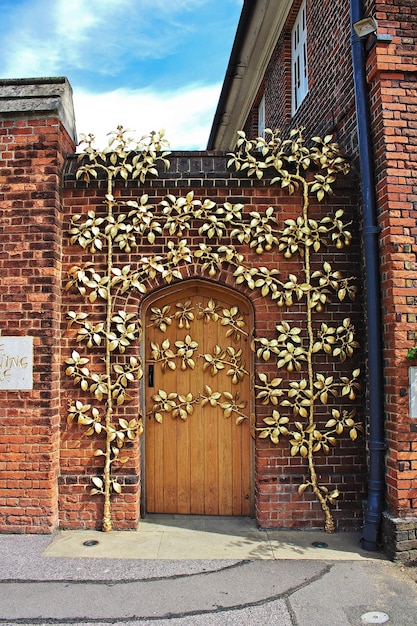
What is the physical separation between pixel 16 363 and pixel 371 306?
11.0ft

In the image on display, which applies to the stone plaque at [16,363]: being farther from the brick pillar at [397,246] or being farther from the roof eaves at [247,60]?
the roof eaves at [247,60]

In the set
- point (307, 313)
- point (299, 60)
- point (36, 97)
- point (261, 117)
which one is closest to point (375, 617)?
point (307, 313)

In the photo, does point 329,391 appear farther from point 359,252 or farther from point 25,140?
point 25,140

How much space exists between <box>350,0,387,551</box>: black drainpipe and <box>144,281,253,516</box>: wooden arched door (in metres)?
1.25

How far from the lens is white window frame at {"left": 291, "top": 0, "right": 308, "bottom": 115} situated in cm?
742

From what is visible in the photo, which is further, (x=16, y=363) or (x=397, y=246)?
(x=16, y=363)

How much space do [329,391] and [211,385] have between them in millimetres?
1184

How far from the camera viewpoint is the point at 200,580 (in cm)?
399

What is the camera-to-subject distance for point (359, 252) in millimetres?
5230

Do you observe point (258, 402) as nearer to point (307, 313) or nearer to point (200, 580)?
point (307, 313)

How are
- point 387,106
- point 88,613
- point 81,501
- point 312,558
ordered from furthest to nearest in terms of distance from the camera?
1. point 81,501
2. point 387,106
3. point 312,558
4. point 88,613

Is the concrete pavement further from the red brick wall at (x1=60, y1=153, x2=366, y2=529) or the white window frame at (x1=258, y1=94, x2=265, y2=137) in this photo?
the white window frame at (x1=258, y1=94, x2=265, y2=137)

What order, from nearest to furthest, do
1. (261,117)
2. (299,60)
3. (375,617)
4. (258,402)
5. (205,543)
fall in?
(375,617) → (205,543) → (258,402) → (299,60) → (261,117)

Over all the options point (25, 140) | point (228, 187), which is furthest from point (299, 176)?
point (25, 140)
